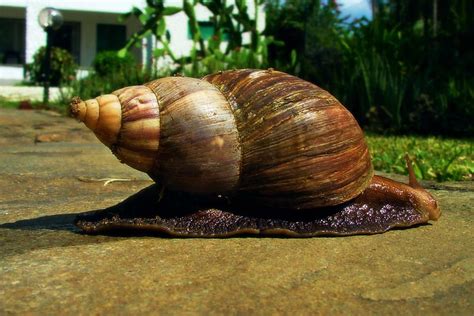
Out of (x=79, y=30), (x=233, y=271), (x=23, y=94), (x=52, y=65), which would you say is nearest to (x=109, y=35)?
(x=79, y=30)

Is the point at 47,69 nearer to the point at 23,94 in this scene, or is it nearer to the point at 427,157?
the point at 23,94

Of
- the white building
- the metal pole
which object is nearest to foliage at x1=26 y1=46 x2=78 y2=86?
the white building

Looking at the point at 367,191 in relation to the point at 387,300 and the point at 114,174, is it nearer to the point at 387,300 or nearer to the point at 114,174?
the point at 387,300

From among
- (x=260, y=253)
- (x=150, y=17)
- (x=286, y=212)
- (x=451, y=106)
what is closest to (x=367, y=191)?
(x=286, y=212)

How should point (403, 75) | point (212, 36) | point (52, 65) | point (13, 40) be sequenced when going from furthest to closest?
point (13, 40)
point (52, 65)
point (212, 36)
point (403, 75)

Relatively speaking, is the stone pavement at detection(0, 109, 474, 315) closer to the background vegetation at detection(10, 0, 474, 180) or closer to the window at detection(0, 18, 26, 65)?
the background vegetation at detection(10, 0, 474, 180)
